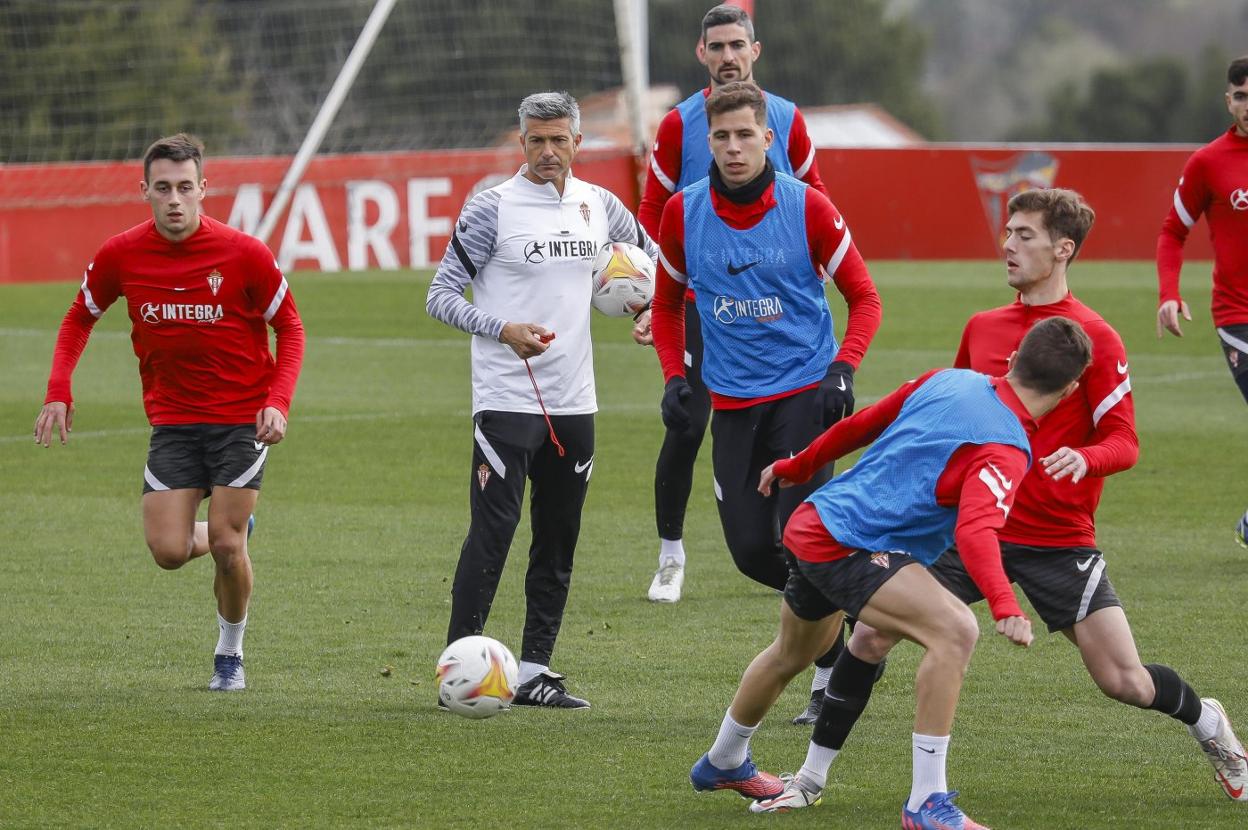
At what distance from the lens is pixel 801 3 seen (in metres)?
65.1

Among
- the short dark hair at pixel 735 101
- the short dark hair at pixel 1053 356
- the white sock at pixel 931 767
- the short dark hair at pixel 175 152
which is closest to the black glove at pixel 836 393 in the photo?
the short dark hair at pixel 735 101

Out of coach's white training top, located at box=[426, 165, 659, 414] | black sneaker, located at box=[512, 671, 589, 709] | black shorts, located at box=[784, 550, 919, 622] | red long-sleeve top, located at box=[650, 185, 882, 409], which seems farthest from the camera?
coach's white training top, located at box=[426, 165, 659, 414]

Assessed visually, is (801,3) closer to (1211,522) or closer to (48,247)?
(48,247)

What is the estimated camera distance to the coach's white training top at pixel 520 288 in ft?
22.3

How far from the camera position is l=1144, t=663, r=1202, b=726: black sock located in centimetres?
554

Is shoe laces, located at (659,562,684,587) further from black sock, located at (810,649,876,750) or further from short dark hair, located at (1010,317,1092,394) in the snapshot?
short dark hair, located at (1010,317,1092,394)

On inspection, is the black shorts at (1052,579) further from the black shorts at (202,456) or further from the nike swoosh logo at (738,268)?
the black shorts at (202,456)

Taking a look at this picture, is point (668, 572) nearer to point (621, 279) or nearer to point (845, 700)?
point (621, 279)

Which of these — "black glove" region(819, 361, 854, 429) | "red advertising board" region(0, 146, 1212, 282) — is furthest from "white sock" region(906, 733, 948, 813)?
"red advertising board" region(0, 146, 1212, 282)

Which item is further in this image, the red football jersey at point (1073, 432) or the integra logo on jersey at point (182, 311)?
the integra logo on jersey at point (182, 311)

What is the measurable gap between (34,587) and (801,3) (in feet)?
194

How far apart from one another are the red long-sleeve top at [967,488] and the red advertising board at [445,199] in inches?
721

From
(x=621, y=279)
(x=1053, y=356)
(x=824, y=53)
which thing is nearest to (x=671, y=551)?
(x=621, y=279)

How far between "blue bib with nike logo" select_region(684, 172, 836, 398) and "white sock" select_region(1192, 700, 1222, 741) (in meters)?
1.78
